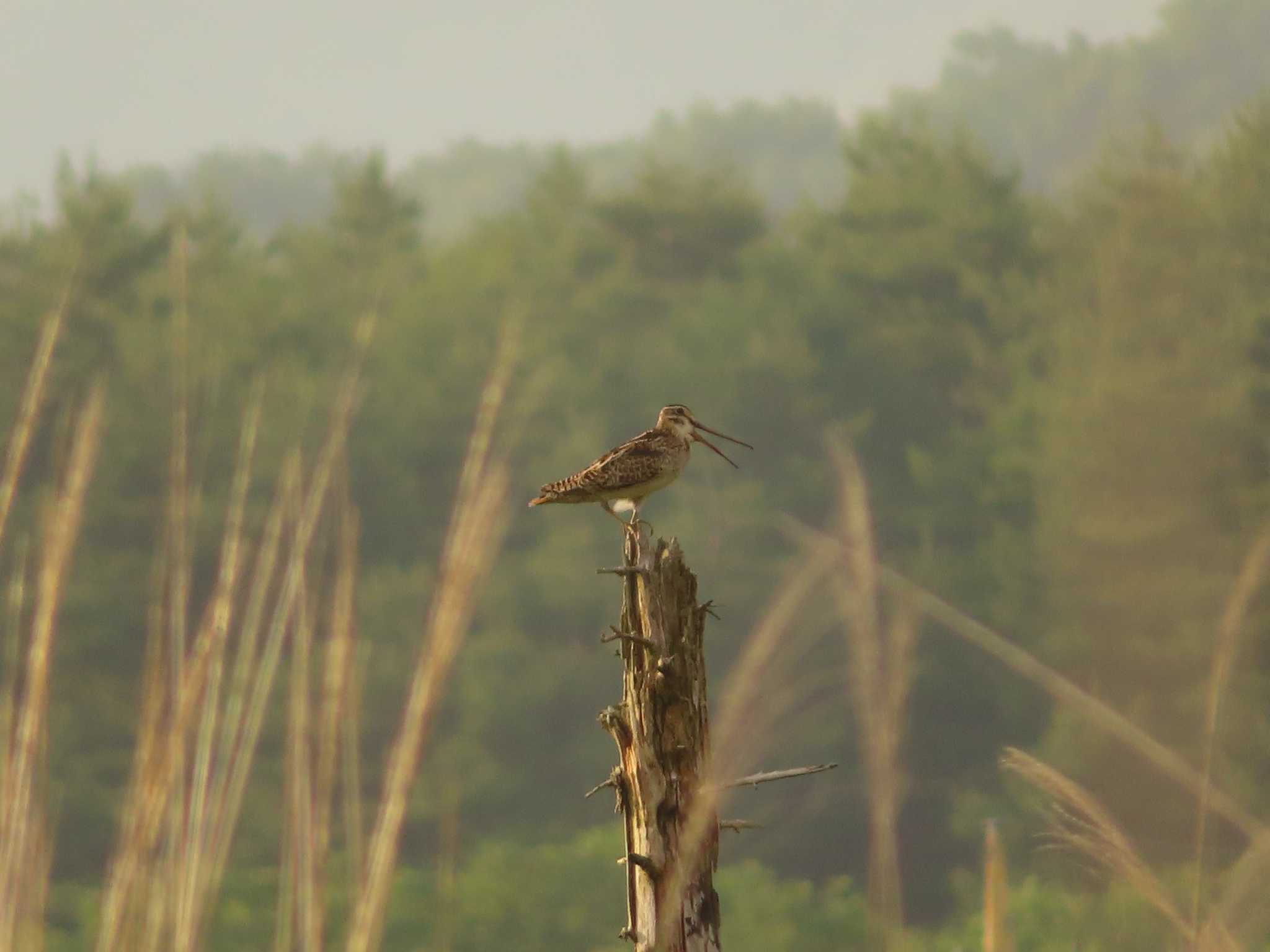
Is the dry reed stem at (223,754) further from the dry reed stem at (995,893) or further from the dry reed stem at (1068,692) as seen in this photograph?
the dry reed stem at (995,893)

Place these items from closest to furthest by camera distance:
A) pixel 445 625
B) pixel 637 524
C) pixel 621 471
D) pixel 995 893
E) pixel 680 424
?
pixel 445 625 < pixel 995 893 < pixel 637 524 < pixel 621 471 < pixel 680 424

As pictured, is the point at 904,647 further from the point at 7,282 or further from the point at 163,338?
the point at 7,282

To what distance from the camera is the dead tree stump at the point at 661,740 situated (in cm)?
344

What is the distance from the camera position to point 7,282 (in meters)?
52.9

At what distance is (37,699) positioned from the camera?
261 centimetres

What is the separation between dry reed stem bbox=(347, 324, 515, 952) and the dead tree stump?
106cm

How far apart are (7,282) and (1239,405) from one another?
115 feet

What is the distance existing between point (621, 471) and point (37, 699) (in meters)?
2.48

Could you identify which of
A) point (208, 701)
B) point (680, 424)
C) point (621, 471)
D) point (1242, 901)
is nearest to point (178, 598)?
point (208, 701)

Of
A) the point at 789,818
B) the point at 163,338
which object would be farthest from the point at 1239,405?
the point at 163,338

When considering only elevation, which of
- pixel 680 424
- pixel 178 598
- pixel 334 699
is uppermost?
pixel 680 424

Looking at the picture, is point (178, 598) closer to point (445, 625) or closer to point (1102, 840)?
point (445, 625)

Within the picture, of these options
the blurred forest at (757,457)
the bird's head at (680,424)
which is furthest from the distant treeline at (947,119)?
the bird's head at (680,424)

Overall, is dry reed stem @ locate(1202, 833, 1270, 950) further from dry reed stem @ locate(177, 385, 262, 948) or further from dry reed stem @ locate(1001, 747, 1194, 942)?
dry reed stem @ locate(177, 385, 262, 948)
